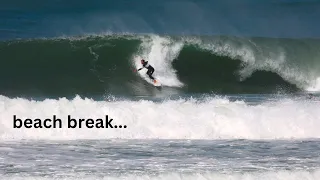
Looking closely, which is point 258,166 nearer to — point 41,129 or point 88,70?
point 41,129

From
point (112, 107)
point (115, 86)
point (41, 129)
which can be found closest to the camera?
point (41, 129)

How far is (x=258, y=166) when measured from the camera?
1001cm

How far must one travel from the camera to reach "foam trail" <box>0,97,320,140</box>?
42.2 ft

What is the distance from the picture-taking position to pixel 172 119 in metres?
13.5

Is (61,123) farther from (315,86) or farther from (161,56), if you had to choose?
(315,86)

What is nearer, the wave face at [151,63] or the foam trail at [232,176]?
the foam trail at [232,176]

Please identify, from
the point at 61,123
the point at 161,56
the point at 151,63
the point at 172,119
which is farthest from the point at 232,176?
the point at 161,56

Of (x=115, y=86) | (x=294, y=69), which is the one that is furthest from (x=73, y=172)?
(x=294, y=69)

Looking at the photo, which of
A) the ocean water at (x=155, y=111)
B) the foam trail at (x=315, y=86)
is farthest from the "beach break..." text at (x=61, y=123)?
the foam trail at (x=315, y=86)

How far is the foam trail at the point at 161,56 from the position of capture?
22.2 meters

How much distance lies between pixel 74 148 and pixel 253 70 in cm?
1319

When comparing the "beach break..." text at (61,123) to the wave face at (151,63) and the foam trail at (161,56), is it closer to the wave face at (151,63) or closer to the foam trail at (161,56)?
the wave face at (151,63)

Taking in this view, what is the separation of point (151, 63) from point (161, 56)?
0.53 m

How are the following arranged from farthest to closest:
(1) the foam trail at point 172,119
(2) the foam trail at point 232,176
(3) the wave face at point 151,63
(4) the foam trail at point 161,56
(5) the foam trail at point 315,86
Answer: (5) the foam trail at point 315,86
(4) the foam trail at point 161,56
(3) the wave face at point 151,63
(1) the foam trail at point 172,119
(2) the foam trail at point 232,176
